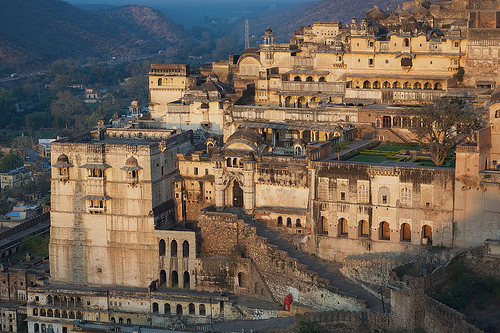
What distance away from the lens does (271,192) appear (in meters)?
42.6

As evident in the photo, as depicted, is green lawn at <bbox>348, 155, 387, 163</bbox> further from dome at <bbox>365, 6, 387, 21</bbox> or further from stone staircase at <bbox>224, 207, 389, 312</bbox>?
dome at <bbox>365, 6, 387, 21</bbox>

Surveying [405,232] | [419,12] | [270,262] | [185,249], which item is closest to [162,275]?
[185,249]

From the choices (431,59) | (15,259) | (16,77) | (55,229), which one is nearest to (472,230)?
(431,59)

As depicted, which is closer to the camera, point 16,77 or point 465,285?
point 465,285

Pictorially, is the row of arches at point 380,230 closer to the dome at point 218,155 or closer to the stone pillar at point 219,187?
the stone pillar at point 219,187

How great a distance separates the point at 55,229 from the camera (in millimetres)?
43969

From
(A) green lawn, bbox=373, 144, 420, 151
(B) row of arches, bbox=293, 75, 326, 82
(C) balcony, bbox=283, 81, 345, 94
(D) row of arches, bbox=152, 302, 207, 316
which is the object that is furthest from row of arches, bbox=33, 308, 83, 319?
(B) row of arches, bbox=293, 75, 326, 82

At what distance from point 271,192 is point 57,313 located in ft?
31.7

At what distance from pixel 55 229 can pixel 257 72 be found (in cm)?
1527

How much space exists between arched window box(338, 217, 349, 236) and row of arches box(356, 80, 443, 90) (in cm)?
1068

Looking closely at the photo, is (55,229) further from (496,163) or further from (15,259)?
(496,163)

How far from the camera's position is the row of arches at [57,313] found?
42.3 m

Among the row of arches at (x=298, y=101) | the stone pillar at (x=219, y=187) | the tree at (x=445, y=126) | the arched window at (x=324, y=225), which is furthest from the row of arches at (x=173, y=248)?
the row of arches at (x=298, y=101)

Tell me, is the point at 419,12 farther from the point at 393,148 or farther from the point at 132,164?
the point at 132,164
